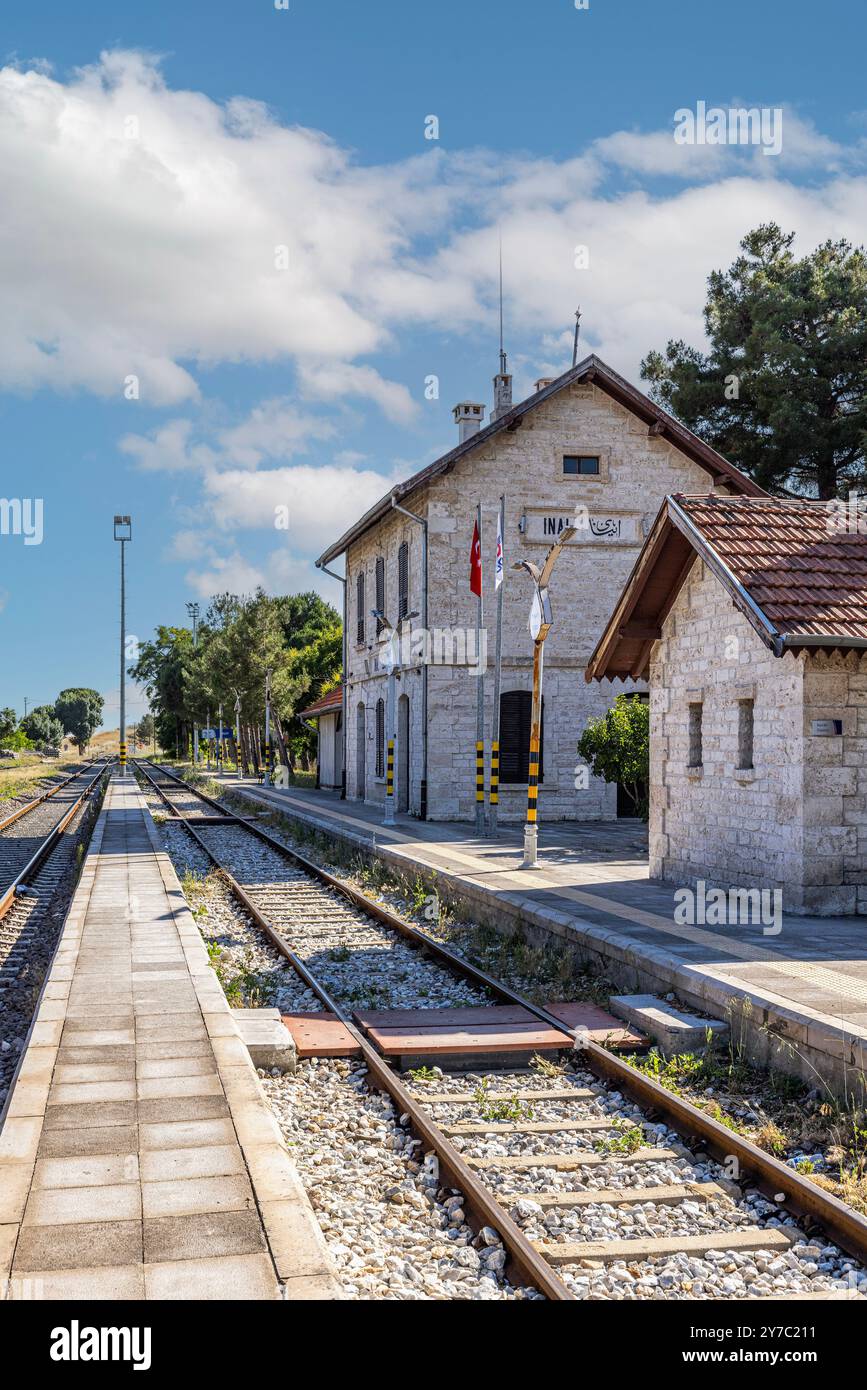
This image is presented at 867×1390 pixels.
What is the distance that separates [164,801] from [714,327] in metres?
22.8

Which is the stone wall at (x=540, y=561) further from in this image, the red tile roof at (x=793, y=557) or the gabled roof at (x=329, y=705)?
the red tile roof at (x=793, y=557)

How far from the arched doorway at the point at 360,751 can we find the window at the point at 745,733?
2065 centimetres

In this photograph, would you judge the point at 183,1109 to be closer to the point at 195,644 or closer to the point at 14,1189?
Answer: the point at 14,1189

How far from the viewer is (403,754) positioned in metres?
28.1

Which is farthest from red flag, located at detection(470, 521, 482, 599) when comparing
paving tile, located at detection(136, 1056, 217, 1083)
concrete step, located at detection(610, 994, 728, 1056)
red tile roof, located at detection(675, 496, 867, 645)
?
paving tile, located at detection(136, 1056, 217, 1083)

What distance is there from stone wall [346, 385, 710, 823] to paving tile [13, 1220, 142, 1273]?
2091 centimetres

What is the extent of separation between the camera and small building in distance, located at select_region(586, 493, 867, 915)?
1151 centimetres

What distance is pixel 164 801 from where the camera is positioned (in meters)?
38.9

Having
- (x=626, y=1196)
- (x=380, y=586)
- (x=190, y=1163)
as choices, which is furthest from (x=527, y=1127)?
(x=380, y=586)

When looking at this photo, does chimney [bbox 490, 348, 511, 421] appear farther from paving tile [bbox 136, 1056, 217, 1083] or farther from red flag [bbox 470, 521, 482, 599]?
paving tile [bbox 136, 1056, 217, 1083]

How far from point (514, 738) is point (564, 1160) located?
1971cm
